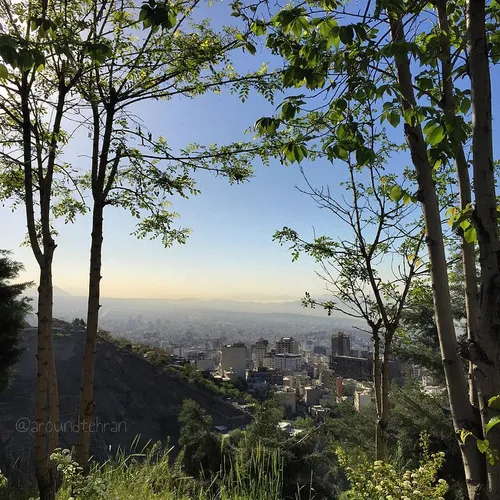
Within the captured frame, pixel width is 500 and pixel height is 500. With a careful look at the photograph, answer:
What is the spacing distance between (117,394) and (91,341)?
15348 mm

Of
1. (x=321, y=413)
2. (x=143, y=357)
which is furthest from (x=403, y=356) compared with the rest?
(x=143, y=357)

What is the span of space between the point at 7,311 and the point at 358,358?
13.1 metres

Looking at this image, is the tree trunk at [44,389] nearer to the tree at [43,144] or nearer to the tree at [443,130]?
the tree at [43,144]

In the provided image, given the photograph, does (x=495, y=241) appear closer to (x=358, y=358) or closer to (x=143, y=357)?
(x=358, y=358)

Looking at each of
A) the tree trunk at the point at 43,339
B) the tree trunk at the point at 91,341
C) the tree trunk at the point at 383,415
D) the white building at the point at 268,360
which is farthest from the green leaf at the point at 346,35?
the white building at the point at 268,360

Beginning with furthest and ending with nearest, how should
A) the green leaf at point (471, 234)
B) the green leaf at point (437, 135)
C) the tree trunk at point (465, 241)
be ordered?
1. the tree trunk at point (465, 241)
2. the green leaf at point (471, 234)
3. the green leaf at point (437, 135)

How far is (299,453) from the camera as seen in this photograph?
23.4ft

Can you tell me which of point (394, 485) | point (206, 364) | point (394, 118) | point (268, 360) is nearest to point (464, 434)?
point (394, 485)

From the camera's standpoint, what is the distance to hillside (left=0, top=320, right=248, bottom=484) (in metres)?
13.9

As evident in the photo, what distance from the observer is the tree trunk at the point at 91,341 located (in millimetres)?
3166

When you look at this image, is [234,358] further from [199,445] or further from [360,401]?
[199,445]

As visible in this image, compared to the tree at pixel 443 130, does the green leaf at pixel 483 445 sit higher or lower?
lower

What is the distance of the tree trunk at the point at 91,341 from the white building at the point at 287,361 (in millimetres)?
30468

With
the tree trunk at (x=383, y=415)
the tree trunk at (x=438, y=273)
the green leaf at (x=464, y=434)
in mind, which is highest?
the tree trunk at (x=438, y=273)
